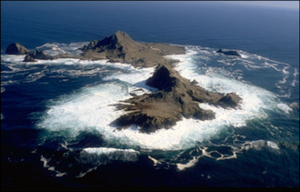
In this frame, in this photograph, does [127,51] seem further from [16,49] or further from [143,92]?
[16,49]

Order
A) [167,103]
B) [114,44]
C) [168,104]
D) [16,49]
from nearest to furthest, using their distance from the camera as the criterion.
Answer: [168,104]
[167,103]
[16,49]
[114,44]

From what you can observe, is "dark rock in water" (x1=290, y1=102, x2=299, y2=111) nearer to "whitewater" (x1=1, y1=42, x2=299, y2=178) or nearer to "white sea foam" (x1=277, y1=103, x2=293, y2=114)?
"whitewater" (x1=1, y1=42, x2=299, y2=178)

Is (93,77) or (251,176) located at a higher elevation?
(93,77)

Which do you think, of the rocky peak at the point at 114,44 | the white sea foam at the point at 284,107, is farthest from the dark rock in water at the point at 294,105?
the rocky peak at the point at 114,44

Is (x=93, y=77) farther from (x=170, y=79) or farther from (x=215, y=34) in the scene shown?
(x=215, y=34)

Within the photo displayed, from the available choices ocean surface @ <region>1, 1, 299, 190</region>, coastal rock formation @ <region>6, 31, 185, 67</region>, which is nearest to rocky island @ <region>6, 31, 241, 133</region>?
ocean surface @ <region>1, 1, 299, 190</region>

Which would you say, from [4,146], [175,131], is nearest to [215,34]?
[175,131]

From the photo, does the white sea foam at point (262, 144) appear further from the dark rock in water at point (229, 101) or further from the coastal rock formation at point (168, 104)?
the dark rock in water at point (229, 101)

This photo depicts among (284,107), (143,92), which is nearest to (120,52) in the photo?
(143,92)
